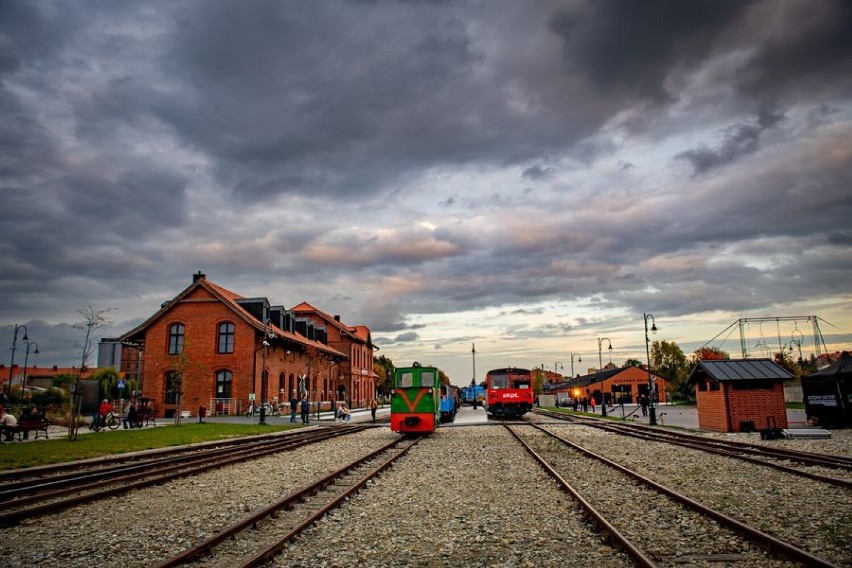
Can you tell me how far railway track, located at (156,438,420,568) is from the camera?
6.66m

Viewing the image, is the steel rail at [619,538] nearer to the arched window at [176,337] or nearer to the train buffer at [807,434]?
the train buffer at [807,434]

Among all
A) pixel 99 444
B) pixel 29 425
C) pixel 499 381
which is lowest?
pixel 99 444

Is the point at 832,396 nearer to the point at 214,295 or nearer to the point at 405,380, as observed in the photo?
the point at 405,380

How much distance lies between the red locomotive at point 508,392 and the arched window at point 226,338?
1887 cm

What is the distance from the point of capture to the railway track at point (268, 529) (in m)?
6.66

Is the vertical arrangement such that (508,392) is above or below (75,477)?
above

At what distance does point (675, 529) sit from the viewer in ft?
26.1

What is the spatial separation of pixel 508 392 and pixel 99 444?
23892mm

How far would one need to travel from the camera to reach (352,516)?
9.09 meters

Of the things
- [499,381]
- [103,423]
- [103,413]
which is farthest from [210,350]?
[499,381]

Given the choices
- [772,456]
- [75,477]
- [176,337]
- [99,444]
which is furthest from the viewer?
[176,337]

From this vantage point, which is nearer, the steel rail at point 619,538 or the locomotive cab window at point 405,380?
the steel rail at point 619,538

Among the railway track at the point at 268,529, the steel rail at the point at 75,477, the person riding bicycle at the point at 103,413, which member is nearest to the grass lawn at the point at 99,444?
the steel rail at the point at 75,477

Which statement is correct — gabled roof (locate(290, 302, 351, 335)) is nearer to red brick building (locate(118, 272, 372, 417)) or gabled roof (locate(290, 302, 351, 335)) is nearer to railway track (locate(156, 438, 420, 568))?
red brick building (locate(118, 272, 372, 417))
